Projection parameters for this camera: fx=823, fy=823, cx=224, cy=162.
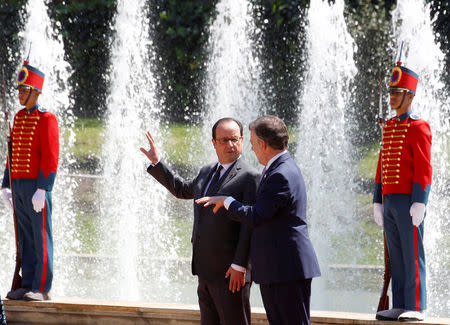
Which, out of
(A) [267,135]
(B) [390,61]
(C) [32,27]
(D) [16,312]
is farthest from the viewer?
(B) [390,61]

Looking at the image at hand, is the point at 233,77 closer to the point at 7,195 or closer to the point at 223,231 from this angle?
the point at 7,195

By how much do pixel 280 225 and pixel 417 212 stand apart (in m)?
1.16

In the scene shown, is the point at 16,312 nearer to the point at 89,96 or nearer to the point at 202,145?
the point at 202,145

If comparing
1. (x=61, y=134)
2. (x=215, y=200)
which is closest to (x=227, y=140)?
(x=215, y=200)

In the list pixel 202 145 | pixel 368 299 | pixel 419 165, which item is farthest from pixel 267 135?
pixel 202 145

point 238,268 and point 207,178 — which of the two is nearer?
point 238,268

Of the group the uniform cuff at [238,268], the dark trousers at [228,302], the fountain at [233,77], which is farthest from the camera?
the fountain at [233,77]

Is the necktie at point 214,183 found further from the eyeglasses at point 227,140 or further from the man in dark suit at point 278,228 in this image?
the man in dark suit at point 278,228

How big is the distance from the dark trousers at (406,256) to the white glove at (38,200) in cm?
211

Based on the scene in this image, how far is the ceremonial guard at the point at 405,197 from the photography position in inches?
177

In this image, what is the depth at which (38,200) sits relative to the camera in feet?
16.8

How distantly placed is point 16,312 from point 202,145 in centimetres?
967

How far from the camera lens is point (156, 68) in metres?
15.8

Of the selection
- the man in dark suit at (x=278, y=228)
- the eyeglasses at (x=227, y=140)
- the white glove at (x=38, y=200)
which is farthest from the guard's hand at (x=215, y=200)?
the white glove at (x=38, y=200)
